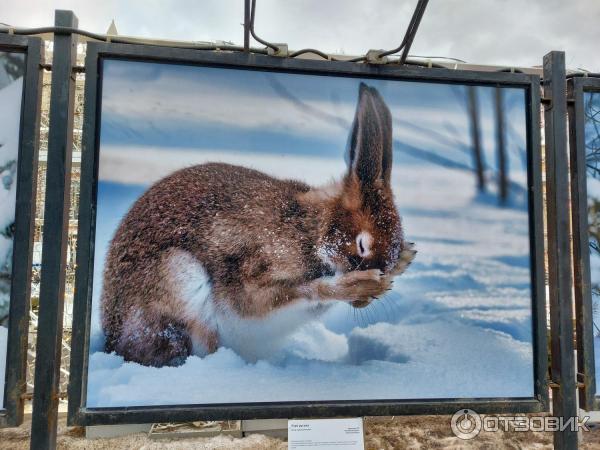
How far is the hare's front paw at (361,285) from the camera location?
209cm

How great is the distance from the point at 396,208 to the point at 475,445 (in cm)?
222

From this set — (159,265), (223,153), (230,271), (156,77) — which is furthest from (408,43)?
(159,265)

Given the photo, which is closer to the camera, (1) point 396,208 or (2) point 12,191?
(2) point 12,191

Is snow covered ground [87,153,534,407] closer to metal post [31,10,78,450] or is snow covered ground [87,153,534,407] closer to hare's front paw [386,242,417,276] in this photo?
hare's front paw [386,242,417,276]

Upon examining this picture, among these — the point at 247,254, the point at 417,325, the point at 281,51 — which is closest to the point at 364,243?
the point at 417,325

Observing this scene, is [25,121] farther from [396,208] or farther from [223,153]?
[396,208]

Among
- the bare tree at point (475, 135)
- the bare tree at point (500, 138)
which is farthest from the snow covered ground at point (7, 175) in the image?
the bare tree at point (500, 138)

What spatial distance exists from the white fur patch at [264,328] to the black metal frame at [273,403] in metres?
0.26

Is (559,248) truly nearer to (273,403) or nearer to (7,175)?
(273,403)

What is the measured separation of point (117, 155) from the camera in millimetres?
1959

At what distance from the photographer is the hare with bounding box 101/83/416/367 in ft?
6.40

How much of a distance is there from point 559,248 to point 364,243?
39.0 inches

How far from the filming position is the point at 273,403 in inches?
77.3

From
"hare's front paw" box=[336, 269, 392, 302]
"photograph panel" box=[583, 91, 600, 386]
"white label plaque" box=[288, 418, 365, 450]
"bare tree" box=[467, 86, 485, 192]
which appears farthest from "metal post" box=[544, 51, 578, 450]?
"white label plaque" box=[288, 418, 365, 450]
